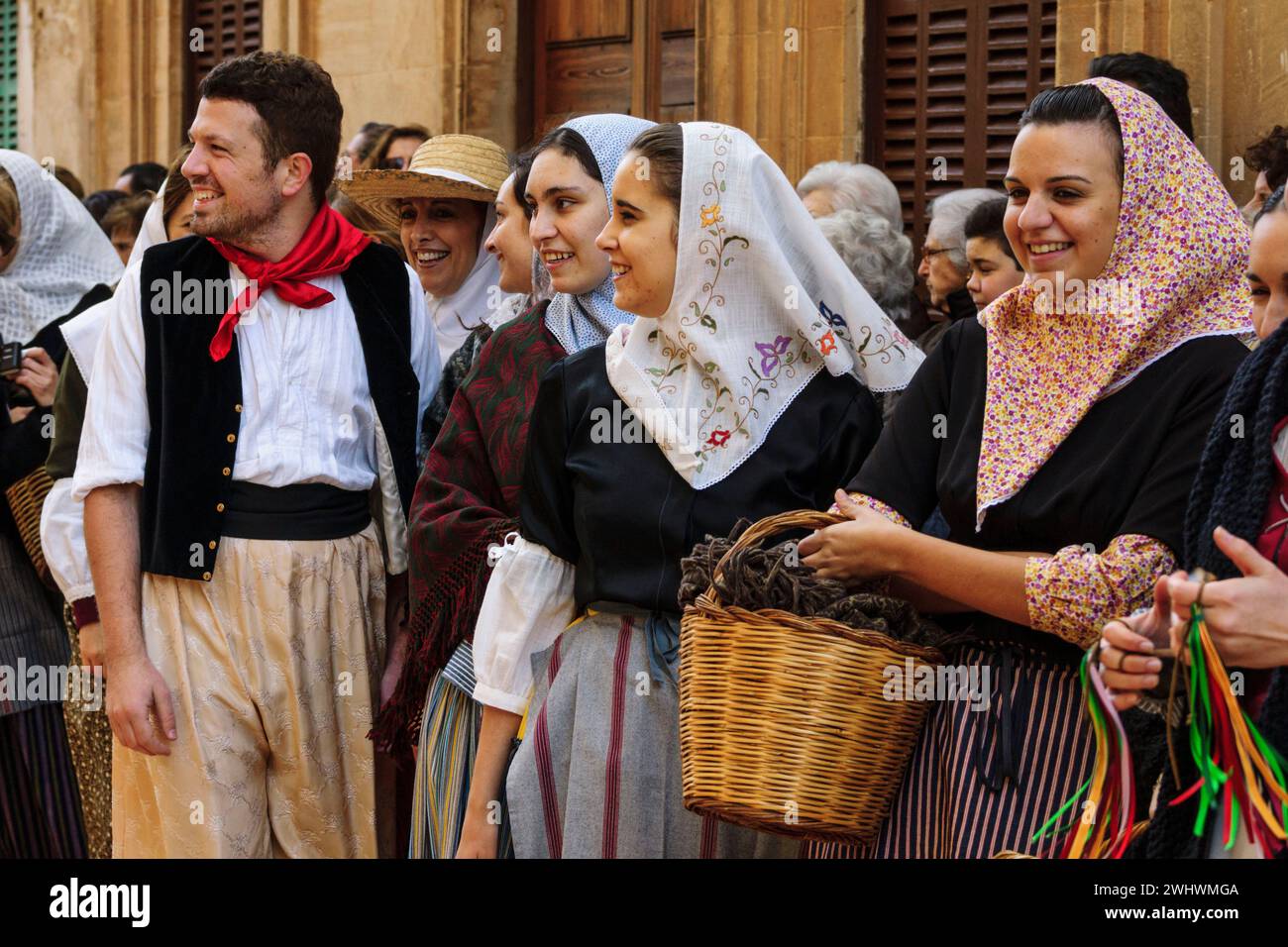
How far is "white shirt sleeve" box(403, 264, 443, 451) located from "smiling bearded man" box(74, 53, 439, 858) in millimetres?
129

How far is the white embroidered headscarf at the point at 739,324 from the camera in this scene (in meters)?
3.36

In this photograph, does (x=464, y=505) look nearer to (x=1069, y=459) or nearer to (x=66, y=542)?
(x=66, y=542)

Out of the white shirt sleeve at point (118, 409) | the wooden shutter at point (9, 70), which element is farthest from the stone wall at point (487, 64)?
the white shirt sleeve at point (118, 409)

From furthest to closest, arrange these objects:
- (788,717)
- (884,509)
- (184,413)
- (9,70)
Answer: (9,70) < (184,413) < (884,509) < (788,717)

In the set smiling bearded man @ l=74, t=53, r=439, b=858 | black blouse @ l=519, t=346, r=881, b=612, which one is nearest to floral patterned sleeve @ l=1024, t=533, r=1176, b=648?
black blouse @ l=519, t=346, r=881, b=612

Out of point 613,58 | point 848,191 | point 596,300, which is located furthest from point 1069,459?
point 613,58

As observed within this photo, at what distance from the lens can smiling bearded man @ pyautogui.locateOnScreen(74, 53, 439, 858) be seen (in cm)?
Answer: 382

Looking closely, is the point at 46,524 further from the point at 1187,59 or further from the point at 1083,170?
the point at 1187,59

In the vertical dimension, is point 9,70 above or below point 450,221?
above

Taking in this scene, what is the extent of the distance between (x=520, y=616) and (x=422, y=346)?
3.27 feet

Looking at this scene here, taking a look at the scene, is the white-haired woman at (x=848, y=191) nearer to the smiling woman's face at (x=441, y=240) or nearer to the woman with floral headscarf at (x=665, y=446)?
the smiling woman's face at (x=441, y=240)

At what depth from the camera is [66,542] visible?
13.6 feet

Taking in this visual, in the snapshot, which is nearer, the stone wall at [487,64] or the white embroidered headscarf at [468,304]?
the white embroidered headscarf at [468,304]

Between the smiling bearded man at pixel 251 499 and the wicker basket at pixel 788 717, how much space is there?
1.31 metres
